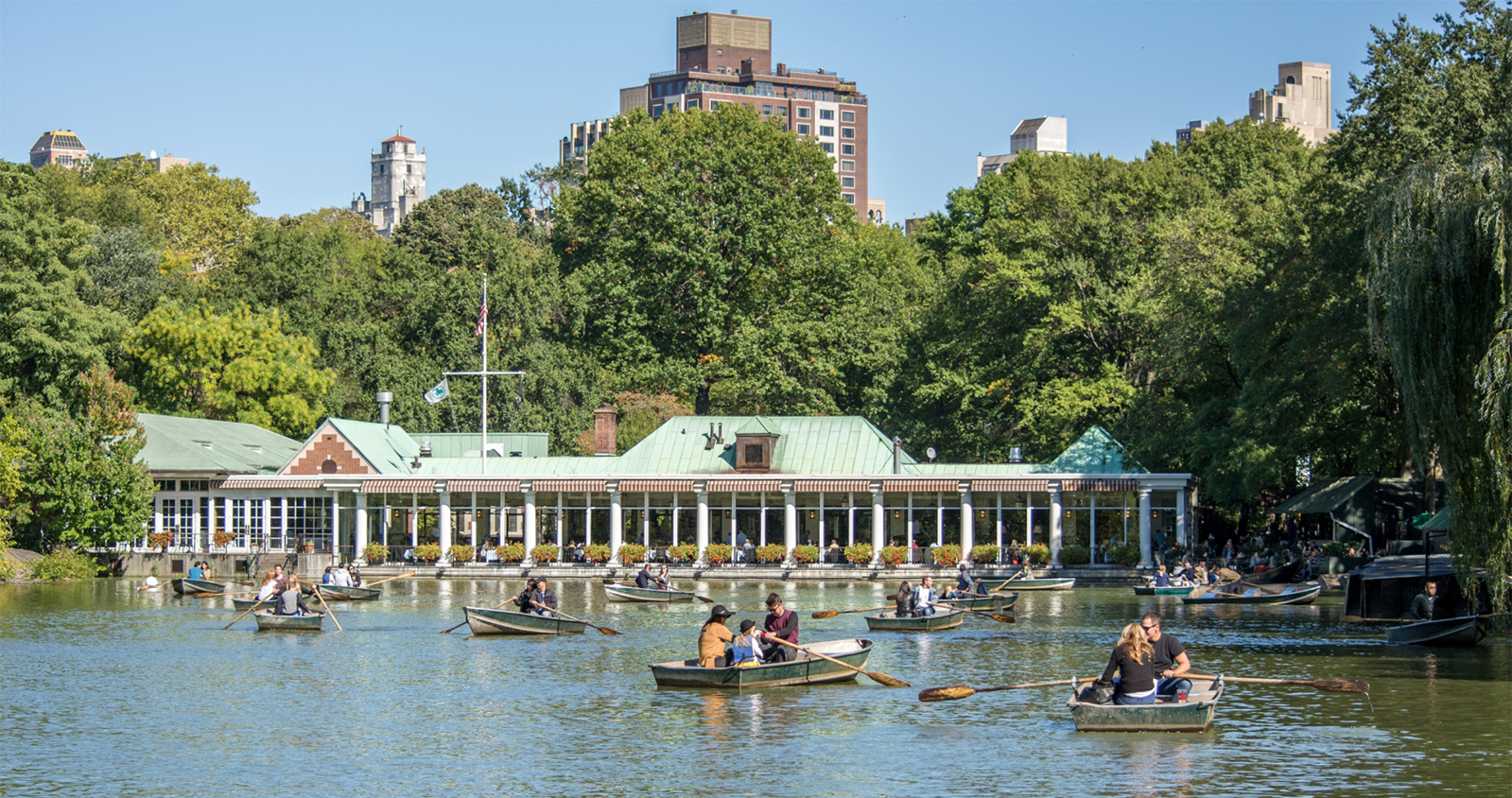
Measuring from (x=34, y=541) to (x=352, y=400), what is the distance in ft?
72.8

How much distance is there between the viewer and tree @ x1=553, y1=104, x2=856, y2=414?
7094 centimetres

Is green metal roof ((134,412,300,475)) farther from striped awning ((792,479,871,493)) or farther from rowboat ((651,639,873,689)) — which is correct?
rowboat ((651,639,873,689))

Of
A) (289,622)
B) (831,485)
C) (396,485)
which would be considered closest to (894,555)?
(831,485)

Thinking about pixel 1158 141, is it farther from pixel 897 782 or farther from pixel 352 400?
pixel 897 782

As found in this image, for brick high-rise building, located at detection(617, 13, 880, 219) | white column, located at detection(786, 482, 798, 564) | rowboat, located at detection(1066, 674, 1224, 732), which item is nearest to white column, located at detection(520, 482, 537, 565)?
white column, located at detection(786, 482, 798, 564)

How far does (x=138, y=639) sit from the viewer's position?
33625 mm

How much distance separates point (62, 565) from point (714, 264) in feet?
98.6

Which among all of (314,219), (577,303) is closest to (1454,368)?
(577,303)

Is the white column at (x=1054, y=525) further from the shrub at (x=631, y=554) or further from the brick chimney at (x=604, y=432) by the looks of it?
the brick chimney at (x=604, y=432)

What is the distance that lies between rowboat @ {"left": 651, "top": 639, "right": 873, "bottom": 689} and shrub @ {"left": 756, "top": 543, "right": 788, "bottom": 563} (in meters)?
30.7

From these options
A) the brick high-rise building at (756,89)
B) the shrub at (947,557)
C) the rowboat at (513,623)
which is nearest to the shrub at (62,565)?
the rowboat at (513,623)

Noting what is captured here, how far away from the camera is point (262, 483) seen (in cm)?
5969

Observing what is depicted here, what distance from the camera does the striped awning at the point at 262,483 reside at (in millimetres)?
59531

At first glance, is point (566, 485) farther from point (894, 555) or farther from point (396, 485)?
point (894, 555)
